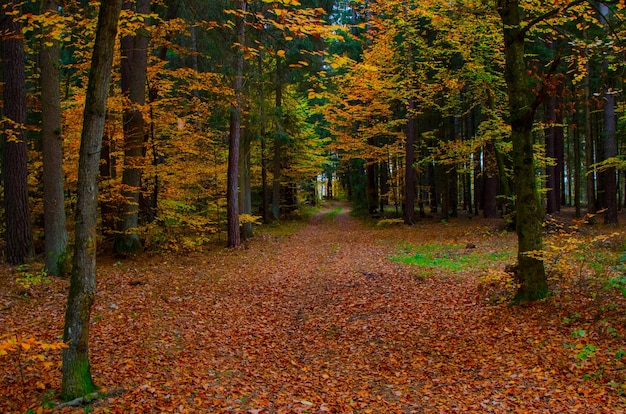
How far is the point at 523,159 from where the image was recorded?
6820 millimetres

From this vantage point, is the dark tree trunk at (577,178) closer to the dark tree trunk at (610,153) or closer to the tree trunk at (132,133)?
the dark tree trunk at (610,153)

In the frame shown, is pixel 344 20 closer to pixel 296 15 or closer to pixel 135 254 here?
pixel 135 254

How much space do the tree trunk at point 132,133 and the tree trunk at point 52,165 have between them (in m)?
2.64

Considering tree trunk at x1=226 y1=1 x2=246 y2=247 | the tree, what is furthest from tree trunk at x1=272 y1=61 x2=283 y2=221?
the tree

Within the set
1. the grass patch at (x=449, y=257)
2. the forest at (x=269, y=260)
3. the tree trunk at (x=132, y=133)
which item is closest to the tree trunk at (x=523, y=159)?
the forest at (x=269, y=260)

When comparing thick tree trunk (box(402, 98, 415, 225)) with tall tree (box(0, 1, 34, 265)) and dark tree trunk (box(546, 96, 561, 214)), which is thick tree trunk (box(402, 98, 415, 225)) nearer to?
dark tree trunk (box(546, 96, 561, 214))

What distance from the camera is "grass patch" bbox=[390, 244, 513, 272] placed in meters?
11.3

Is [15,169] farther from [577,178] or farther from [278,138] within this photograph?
[577,178]

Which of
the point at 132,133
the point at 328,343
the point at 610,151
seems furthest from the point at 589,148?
the point at 132,133

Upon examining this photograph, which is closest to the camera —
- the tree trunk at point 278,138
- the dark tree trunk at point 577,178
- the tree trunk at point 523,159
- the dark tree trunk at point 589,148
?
the tree trunk at point 523,159

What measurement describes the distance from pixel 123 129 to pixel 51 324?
24.4 feet

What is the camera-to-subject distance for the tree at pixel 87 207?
14.0 ft

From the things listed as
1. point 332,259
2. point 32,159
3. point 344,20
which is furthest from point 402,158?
point 32,159

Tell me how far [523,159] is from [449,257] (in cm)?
641
